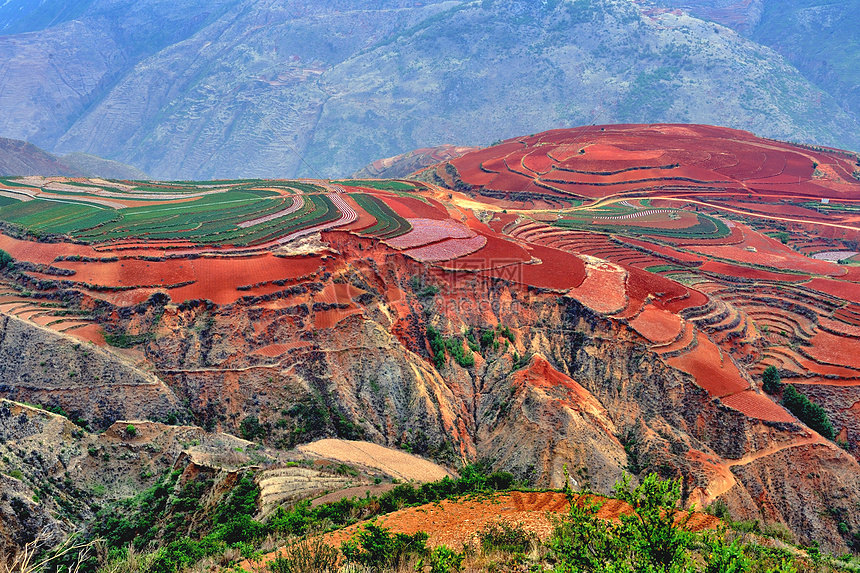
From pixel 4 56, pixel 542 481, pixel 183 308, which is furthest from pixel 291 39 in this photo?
pixel 542 481

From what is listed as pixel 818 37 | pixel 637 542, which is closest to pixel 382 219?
pixel 637 542

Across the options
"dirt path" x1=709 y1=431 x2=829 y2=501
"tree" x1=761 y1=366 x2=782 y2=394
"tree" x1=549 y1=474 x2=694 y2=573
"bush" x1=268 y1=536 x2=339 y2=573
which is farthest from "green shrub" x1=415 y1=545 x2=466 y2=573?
"tree" x1=761 y1=366 x2=782 y2=394

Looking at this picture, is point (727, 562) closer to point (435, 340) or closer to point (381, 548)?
point (381, 548)

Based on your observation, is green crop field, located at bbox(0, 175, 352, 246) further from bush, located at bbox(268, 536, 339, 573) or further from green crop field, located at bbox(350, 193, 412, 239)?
bush, located at bbox(268, 536, 339, 573)

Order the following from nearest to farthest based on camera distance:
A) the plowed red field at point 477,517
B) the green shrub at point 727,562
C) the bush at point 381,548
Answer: the green shrub at point 727,562, the bush at point 381,548, the plowed red field at point 477,517

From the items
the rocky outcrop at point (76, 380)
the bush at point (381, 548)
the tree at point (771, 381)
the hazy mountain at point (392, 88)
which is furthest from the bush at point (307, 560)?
the hazy mountain at point (392, 88)

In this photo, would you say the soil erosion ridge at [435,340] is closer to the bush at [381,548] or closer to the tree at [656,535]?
the bush at [381,548]
